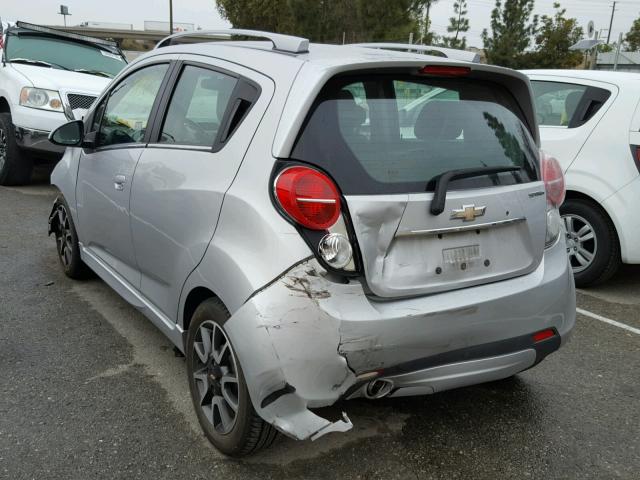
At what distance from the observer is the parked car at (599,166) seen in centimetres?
462

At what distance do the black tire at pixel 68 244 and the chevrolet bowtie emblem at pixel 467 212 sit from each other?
2916 mm

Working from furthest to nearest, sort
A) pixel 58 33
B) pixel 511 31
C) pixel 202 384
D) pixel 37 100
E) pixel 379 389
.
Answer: pixel 511 31, pixel 58 33, pixel 37 100, pixel 202 384, pixel 379 389

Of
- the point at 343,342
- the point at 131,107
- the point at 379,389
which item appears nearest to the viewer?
the point at 343,342

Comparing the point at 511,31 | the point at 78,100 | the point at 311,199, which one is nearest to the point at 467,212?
the point at 311,199

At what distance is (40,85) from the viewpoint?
716 cm

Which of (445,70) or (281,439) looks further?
(281,439)

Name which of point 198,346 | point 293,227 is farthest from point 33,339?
point 293,227

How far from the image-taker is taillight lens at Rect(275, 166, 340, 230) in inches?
83.7

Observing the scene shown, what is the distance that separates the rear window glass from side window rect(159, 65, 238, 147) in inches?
22.9

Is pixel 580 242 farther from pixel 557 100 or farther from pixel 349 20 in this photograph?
pixel 349 20

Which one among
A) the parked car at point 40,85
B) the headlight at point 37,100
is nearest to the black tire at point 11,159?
the parked car at point 40,85

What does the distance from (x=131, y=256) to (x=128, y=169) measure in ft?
1.52

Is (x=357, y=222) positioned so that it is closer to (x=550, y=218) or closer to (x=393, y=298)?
(x=393, y=298)

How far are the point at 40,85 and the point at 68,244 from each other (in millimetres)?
3568
